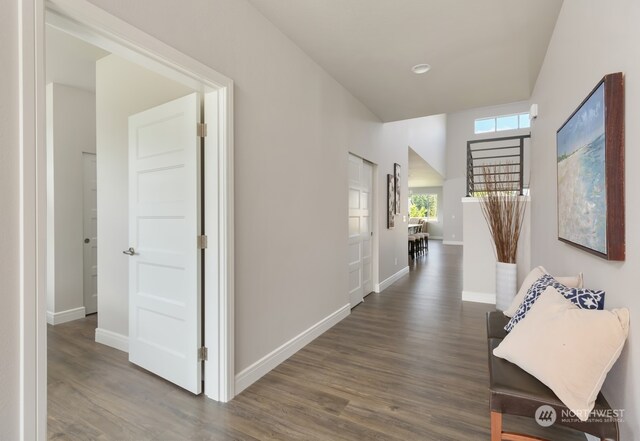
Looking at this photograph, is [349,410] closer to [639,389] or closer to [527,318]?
[527,318]

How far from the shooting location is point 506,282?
3.95 meters

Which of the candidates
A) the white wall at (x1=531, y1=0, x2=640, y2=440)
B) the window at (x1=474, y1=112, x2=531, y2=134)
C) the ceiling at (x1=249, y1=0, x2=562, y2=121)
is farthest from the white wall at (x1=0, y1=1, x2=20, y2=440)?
the window at (x1=474, y1=112, x2=531, y2=134)

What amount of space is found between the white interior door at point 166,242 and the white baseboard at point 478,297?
382cm

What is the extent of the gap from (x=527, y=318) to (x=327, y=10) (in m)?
2.38

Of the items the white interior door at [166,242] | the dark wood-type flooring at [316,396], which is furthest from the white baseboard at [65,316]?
the white interior door at [166,242]

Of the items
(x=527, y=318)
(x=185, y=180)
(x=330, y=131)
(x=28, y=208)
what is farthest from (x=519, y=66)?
(x=28, y=208)

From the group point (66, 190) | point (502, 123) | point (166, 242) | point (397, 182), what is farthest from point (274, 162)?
point (502, 123)

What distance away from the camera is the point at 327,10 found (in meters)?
2.35

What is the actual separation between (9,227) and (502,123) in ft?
39.7

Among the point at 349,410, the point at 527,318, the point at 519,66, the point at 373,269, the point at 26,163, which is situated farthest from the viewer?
the point at 373,269

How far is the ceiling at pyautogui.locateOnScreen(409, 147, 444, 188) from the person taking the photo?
27.8 ft

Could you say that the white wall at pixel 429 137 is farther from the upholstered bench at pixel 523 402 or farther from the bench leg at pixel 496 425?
the bench leg at pixel 496 425

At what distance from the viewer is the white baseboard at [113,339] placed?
2.88m

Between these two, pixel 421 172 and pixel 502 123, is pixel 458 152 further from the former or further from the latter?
pixel 421 172
